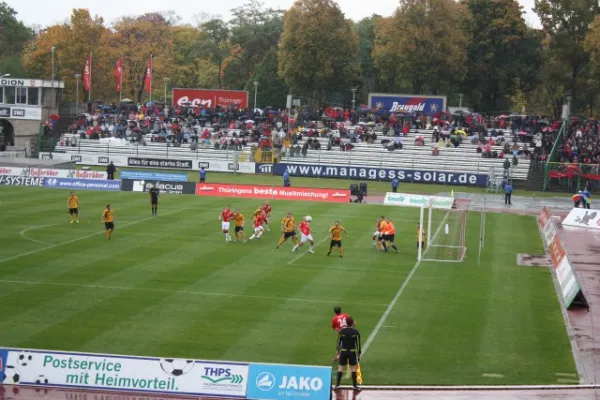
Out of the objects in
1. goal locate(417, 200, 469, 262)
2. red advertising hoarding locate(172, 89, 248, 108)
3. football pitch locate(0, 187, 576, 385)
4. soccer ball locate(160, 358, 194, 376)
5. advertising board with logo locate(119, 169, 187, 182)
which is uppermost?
red advertising hoarding locate(172, 89, 248, 108)

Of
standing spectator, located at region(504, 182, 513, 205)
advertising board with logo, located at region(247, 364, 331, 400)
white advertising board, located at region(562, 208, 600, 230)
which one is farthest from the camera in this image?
standing spectator, located at region(504, 182, 513, 205)

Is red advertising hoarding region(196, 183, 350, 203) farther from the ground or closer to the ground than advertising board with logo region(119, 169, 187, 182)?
closer to the ground

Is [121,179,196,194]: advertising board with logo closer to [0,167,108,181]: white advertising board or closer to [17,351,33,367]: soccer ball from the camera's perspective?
[0,167,108,181]: white advertising board

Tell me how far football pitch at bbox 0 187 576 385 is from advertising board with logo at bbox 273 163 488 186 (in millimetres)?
28725

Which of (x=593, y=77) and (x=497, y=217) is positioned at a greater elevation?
(x=593, y=77)

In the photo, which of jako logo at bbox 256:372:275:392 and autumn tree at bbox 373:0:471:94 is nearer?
jako logo at bbox 256:372:275:392

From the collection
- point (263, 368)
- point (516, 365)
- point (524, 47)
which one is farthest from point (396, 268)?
point (524, 47)

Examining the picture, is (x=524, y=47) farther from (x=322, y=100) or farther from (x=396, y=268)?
(x=396, y=268)

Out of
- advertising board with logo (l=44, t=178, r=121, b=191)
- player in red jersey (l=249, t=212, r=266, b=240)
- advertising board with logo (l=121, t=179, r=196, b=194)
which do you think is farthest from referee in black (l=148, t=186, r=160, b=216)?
advertising board with logo (l=44, t=178, r=121, b=191)

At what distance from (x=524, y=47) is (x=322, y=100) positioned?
76.5ft

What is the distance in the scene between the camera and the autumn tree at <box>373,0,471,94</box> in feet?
306

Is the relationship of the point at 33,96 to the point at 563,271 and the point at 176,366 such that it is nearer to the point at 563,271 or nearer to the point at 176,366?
the point at 563,271

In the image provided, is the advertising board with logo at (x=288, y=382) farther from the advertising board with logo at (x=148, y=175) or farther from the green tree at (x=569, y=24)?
the green tree at (x=569, y=24)

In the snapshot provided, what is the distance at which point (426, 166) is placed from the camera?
79375 millimetres
